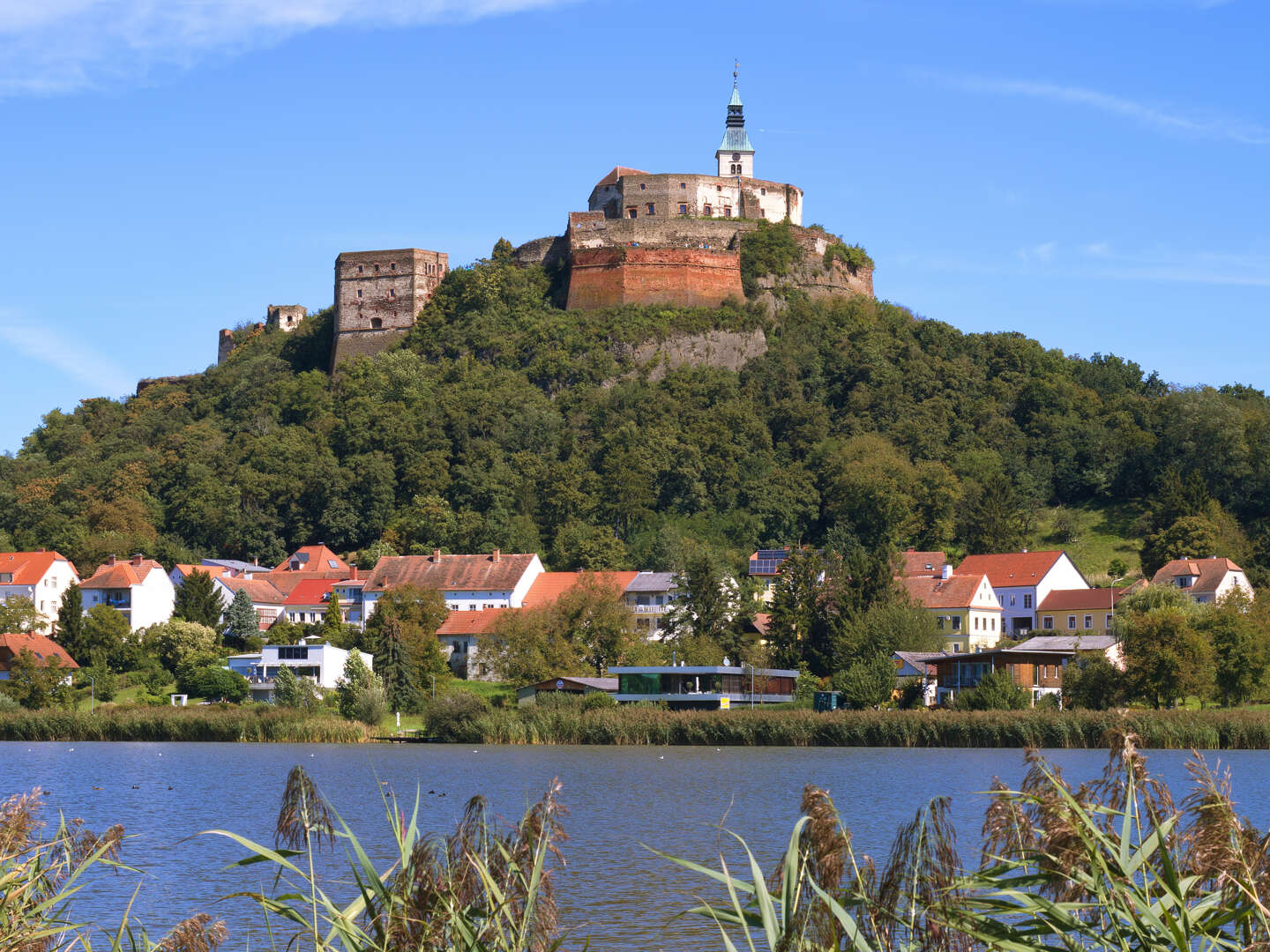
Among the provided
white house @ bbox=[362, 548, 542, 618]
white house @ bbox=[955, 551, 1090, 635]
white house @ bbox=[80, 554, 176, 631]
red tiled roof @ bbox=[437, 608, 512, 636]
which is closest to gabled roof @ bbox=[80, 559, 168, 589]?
white house @ bbox=[80, 554, 176, 631]

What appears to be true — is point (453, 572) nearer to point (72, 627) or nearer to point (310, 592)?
point (310, 592)

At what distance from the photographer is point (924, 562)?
7962cm

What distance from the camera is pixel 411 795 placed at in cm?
3178

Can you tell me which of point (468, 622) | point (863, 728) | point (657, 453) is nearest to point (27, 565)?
point (468, 622)

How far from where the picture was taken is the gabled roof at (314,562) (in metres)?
Result: 86.8

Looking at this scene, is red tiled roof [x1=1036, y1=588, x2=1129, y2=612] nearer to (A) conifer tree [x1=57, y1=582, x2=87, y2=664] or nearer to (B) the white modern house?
(B) the white modern house

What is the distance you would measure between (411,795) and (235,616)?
148ft

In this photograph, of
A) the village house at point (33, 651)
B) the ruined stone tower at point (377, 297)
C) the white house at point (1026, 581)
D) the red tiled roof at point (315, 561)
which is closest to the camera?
the village house at point (33, 651)

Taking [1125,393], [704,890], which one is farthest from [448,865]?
[1125,393]

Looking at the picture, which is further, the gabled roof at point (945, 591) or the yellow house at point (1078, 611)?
the gabled roof at point (945, 591)

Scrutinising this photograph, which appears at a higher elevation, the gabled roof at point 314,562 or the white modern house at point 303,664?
the gabled roof at point 314,562

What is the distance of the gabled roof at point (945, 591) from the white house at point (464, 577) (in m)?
19.4

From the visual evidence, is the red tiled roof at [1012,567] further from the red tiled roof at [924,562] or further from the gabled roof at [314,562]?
the gabled roof at [314,562]

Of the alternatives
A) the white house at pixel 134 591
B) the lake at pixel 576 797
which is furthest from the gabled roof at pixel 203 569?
the lake at pixel 576 797
